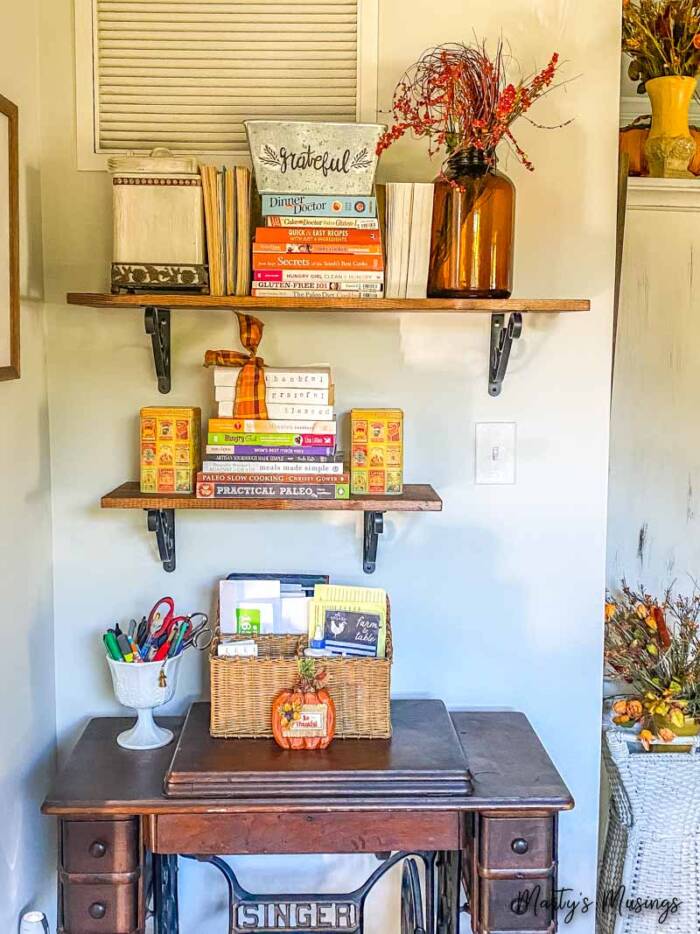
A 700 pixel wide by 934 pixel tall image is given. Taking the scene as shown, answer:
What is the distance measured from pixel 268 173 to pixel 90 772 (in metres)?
1.06

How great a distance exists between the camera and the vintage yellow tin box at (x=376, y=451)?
1.72m

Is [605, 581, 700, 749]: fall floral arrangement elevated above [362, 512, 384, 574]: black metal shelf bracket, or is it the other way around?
[362, 512, 384, 574]: black metal shelf bracket

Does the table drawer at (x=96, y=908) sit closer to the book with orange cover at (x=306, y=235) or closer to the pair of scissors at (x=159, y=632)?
the pair of scissors at (x=159, y=632)

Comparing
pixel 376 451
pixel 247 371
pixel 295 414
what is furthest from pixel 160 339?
pixel 376 451

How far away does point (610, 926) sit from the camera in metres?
2.12

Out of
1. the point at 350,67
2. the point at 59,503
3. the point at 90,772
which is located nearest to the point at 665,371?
the point at 350,67

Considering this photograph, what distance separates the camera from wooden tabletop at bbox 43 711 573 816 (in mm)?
1537

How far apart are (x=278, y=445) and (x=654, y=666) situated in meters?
1.02

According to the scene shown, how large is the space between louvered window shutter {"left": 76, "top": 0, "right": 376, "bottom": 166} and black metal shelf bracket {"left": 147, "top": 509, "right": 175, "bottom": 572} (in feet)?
2.23

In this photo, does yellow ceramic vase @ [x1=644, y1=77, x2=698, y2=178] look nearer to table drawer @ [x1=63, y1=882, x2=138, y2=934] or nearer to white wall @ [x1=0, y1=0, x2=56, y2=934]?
white wall @ [x1=0, y1=0, x2=56, y2=934]

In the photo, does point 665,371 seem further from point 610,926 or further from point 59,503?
point 59,503

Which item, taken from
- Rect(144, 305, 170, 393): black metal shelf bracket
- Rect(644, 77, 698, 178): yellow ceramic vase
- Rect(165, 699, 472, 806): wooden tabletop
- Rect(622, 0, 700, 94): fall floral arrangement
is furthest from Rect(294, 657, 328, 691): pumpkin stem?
Rect(622, 0, 700, 94): fall floral arrangement

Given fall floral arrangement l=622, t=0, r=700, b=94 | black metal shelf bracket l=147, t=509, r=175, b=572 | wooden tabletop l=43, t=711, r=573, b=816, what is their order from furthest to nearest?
1. fall floral arrangement l=622, t=0, r=700, b=94
2. black metal shelf bracket l=147, t=509, r=175, b=572
3. wooden tabletop l=43, t=711, r=573, b=816

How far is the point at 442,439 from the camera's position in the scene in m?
1.86
